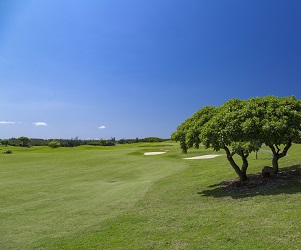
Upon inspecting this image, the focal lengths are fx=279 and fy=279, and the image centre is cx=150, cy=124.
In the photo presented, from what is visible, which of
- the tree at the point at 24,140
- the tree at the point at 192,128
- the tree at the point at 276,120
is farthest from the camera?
the tree at the point at 24,140

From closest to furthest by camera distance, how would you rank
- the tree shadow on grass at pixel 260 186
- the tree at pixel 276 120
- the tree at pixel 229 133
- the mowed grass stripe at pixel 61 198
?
the mowed grass stripe at pixel 61 198
the tree shadow on grass at pixel 260 186
the tree at pixel 276 120
the tree at pixel 229 133

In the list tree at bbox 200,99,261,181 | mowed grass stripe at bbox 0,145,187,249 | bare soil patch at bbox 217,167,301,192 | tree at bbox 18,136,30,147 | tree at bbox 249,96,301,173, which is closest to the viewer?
mowed grass stripe at bbox 0,145,187,249

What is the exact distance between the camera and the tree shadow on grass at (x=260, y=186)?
13.5 m

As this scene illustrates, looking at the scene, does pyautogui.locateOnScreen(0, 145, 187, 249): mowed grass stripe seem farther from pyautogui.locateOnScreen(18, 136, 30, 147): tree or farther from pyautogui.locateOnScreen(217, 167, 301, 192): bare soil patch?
pyautogui.locateOnScreen(18, 136, 30, 147): tree

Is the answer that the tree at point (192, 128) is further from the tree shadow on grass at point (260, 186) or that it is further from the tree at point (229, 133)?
the tree shadow on grass at point (260, 186)

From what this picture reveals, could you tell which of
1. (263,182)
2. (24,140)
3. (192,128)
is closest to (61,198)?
(192,128)

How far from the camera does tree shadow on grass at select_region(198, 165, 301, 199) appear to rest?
13492mm

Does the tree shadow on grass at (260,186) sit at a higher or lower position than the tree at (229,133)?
lower

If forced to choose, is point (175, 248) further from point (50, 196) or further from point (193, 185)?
point (50, 196)

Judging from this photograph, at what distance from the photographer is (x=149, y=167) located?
1244 inches

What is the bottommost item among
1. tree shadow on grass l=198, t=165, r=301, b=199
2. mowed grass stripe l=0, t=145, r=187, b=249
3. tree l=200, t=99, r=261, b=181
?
mowed grass stripe l=0, t=145, r=187, b=249

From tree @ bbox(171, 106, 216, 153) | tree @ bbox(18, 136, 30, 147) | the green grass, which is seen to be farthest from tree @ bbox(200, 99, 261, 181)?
tree @ bbox(18, 136, 30, 147)

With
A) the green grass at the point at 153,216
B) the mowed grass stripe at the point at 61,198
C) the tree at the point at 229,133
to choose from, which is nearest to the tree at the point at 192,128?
the tree at the point at 229,133

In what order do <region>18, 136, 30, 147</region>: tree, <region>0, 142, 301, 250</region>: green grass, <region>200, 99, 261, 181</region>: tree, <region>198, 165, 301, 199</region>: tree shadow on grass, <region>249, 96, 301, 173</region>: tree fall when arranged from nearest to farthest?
<region>0, 142, 301, 250</region>: green grass, <region>198, 165, 301, 199</region>: tree shadow on grass, <region>249, 96, 301, 173</region>: tree, <region>200, 99, 261, 181</region>: tree, <region>18, 136, 30, 147</region>: tree
